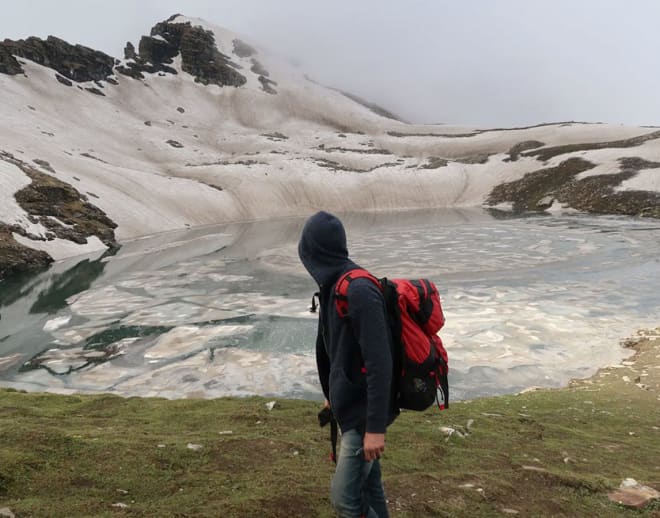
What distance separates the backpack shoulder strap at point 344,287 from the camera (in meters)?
4.68

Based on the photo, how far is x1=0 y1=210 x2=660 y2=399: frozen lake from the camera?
17.2 m

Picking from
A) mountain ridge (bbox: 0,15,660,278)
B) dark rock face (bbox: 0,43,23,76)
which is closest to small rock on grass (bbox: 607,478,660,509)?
mountain ridge (bbox: 0,15,660,278)

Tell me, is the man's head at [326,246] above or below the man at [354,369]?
above

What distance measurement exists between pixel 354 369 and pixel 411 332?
2.12 feet

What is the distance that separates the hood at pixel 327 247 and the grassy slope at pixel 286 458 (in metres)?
2.93

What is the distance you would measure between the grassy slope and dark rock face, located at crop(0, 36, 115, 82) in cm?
17033

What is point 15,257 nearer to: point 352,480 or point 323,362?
point 323,362

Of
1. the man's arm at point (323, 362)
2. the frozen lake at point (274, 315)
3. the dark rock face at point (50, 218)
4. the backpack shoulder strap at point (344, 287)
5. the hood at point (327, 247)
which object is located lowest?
the frozen lake at point (274, 315)

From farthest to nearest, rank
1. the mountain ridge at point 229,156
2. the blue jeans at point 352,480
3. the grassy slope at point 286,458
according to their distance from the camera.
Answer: the mountain ridge at point 229,156, the grassy slope at point 286,458, the blue jeans at point 352,480

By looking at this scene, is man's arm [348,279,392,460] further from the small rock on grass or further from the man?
the small rock on grass

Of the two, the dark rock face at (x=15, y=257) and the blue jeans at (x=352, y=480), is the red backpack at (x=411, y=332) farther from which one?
the dark rock face at (x=15, y=257)

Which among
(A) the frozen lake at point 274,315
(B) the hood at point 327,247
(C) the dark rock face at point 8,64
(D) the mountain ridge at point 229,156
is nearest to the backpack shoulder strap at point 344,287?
(B) the hood at point 327,247

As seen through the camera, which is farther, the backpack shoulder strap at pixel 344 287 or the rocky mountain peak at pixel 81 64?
the rocky mountain peak at pixel 81 64

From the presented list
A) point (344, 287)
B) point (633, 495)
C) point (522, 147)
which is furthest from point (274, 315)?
point (522, 147)
